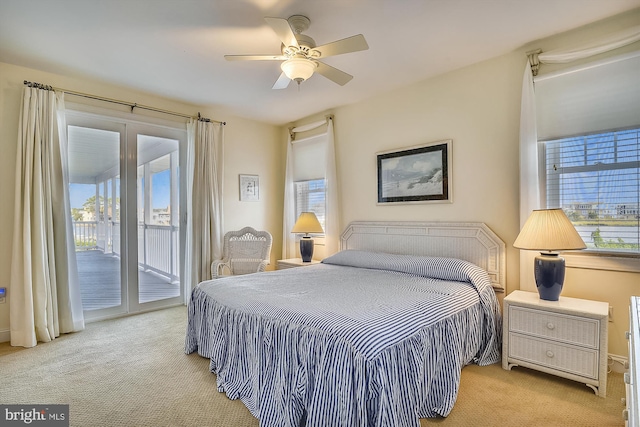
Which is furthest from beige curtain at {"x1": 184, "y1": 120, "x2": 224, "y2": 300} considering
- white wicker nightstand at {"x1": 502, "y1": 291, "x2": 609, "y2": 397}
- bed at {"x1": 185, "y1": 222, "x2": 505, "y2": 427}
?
white wicker nightstand at {"x1": 502, "y1": 291, "x2": 609, "y2": 397}

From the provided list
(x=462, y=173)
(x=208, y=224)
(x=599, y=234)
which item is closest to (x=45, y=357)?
(x=208, y=224)

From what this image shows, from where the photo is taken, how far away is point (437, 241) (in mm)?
3359

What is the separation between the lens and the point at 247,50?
9.27 ft

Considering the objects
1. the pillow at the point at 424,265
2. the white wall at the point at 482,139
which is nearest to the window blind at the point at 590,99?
the white wall at the point at 482,139

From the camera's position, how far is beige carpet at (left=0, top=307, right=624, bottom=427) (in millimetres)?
1914

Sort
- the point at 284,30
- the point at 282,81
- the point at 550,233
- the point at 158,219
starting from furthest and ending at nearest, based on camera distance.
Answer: the point at 158,219, the point at 282,81, the point at 550,233, the point at 284,30

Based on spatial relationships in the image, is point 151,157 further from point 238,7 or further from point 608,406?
point 608,406

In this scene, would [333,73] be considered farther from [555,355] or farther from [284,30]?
[555,355]

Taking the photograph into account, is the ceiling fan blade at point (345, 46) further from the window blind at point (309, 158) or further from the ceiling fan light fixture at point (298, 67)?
the window blind at point (309, 158)

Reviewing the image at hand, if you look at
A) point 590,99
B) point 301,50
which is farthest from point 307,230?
point 590,99

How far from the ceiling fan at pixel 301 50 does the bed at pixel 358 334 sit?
64.9 inches

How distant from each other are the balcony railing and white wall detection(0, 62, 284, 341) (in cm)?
62

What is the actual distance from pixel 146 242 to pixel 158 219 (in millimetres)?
327

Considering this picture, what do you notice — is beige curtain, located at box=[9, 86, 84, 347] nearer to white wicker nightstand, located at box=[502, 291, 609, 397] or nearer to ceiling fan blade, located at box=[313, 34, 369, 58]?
ceiling fan blade, located at box=[313, 34, 369, 58]
